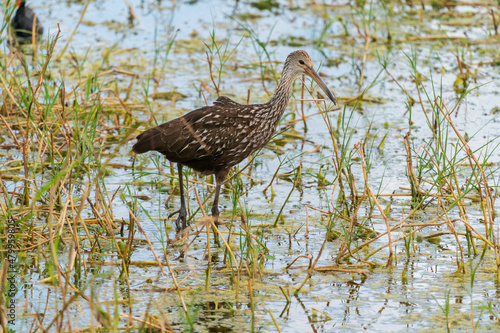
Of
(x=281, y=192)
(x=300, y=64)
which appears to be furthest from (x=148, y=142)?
(x=281, y=192)

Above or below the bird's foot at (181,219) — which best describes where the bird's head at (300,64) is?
Answer: above

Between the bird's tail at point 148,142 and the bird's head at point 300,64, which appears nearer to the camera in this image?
the bird's tail at point 148,142

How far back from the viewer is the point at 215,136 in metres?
5.90

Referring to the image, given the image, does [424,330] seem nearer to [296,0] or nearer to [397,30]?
[397,30]

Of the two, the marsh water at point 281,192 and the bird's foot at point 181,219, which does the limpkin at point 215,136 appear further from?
the marsh water at point 281,192

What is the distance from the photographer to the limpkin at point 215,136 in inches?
232

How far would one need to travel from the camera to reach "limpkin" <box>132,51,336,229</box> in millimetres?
5902

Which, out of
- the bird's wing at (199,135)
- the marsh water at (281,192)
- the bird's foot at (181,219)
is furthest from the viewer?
the bird's foot at (181,219)

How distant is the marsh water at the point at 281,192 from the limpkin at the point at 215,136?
28 centimetres

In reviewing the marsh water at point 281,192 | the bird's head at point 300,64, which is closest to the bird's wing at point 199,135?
the marsh water at point 281,192

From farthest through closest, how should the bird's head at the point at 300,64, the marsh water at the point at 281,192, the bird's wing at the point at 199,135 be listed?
the bird's head at the point at 300,64, the bird's wing at the point at 199,135, the marsh water at the point at 281,192

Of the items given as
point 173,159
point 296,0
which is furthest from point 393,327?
point 296,0

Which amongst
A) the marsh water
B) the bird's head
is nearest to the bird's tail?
the marsh water

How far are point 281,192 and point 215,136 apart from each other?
1380mm
